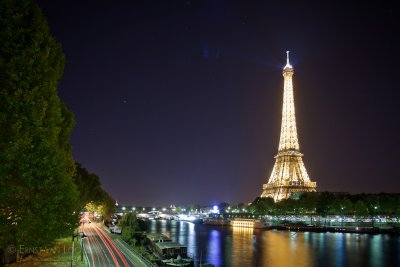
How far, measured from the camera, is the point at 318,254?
57.0 metres

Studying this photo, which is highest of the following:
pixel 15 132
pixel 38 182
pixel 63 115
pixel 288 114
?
pixel 288 114

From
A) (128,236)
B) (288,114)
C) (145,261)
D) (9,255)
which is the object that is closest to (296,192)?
(288,114)

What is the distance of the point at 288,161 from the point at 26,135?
12778cm

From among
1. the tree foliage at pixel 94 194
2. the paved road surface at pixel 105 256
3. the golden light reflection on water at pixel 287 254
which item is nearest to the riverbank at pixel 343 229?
the golden light reflection on water at pixel 287 254

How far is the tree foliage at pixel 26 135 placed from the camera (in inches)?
723

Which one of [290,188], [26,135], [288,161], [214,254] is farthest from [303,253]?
[288,161]

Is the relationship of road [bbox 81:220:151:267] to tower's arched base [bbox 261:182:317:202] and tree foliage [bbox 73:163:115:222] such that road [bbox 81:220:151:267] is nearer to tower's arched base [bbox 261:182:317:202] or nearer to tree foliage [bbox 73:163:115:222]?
tree foliage [bbox 73:163:115:222]

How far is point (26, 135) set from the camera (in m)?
19.0

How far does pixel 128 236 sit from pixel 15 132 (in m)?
41.6

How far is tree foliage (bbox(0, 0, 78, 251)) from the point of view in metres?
18.4

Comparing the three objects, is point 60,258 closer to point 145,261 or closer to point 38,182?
point 145,261

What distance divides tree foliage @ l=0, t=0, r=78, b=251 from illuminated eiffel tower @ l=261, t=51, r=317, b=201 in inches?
4896

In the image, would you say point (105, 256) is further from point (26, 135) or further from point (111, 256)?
point (26, 135)

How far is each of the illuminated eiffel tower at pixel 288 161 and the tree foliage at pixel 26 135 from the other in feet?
408
